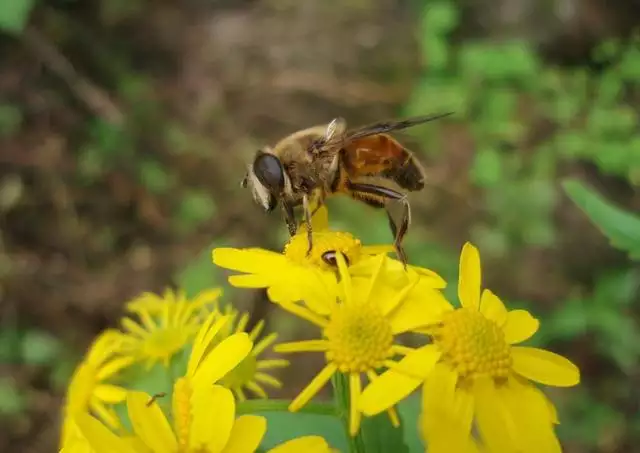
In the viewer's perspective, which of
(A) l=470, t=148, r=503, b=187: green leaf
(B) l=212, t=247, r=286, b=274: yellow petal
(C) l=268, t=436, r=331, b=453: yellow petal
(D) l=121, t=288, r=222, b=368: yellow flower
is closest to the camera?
(C) l=268, t=436, r=331, b=453: yellow petal

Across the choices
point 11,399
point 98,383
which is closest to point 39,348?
point 11,399

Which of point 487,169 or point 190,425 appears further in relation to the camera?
point 487,169

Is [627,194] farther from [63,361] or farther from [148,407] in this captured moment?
[148,407]

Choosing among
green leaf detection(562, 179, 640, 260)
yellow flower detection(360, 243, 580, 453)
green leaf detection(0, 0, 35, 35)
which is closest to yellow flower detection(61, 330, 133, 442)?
yellow flower detection(360, 243, 580, 453)

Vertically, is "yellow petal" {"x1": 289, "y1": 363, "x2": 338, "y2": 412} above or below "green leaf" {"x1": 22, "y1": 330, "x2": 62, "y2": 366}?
above

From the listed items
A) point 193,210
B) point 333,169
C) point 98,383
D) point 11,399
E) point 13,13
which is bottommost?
point 11,399

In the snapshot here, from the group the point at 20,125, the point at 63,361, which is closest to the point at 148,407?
the point at 63,361

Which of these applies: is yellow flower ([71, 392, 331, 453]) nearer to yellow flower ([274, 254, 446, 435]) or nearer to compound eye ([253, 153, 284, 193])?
yellow flower ([274, 254, 446, 435])

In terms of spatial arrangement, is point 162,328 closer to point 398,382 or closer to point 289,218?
point 289,218
